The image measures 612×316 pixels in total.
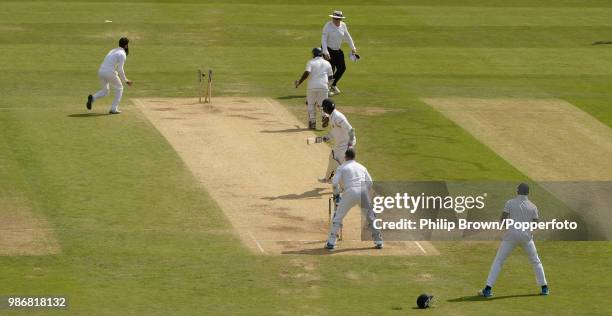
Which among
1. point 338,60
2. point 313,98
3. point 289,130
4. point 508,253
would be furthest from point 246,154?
point 508,253

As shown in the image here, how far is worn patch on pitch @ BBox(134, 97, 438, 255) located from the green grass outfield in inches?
19.1

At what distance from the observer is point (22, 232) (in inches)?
1005

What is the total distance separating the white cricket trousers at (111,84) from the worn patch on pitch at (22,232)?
24.4 ft

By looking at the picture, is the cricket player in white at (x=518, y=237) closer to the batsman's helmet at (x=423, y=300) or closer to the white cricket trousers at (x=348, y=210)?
the batsman's helmet at (x=423, y=300)

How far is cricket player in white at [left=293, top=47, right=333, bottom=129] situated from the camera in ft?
109

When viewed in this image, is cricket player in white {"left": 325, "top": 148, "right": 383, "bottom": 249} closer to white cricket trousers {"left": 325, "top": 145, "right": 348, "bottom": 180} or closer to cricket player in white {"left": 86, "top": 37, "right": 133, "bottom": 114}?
white cricket trousers {"left": 325, "top": 145, "right": 348, "bottom": 180}

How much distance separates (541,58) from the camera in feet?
147

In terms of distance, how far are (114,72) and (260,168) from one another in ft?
20.2

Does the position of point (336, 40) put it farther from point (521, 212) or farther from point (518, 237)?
point (518, 237)

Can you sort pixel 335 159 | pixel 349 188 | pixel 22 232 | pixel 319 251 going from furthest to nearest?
pixel 335 159 < pixel 22 232 < pixel 319 251 < pixel 349 188

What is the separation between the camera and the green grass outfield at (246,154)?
2289 centimetres

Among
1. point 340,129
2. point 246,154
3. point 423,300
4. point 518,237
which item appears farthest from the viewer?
point 246,154

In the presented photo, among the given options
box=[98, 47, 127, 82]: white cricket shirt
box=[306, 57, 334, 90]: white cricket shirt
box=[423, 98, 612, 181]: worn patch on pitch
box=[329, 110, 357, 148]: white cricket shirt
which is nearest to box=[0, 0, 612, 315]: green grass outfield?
box=[423, 98, 612, 181]: worn patch on pitch

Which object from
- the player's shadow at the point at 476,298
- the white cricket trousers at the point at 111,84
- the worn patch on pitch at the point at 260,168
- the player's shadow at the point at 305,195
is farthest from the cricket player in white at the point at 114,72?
the player's shadow at the point at 476,298
